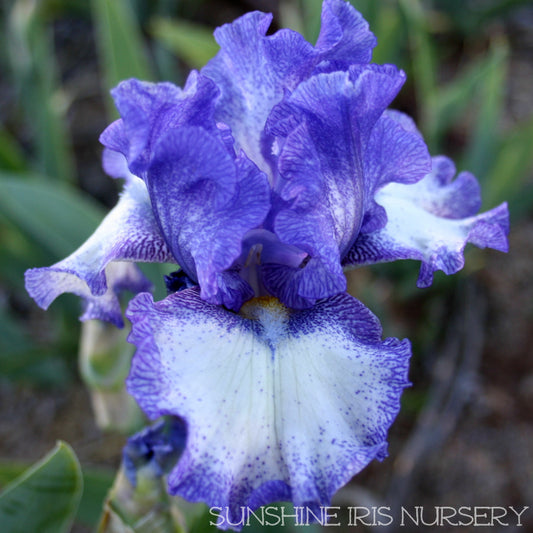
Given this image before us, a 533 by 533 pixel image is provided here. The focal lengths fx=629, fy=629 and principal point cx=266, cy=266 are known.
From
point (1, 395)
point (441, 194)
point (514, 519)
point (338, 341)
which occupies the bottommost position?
point (514, 519)

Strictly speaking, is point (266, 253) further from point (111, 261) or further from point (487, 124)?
point (487, 124)

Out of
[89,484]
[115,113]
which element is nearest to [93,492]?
[89,484]

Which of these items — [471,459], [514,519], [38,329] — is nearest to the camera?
[514,519]

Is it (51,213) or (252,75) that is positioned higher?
(252,75)

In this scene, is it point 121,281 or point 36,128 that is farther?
point 36,128

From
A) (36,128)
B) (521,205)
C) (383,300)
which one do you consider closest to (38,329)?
(36,128)

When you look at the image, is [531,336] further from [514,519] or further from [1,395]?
[1,395]

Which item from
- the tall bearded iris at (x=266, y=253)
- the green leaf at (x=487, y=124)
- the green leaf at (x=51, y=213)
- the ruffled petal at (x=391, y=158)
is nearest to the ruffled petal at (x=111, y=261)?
the tall bearded iris at (x=266, y=253)
